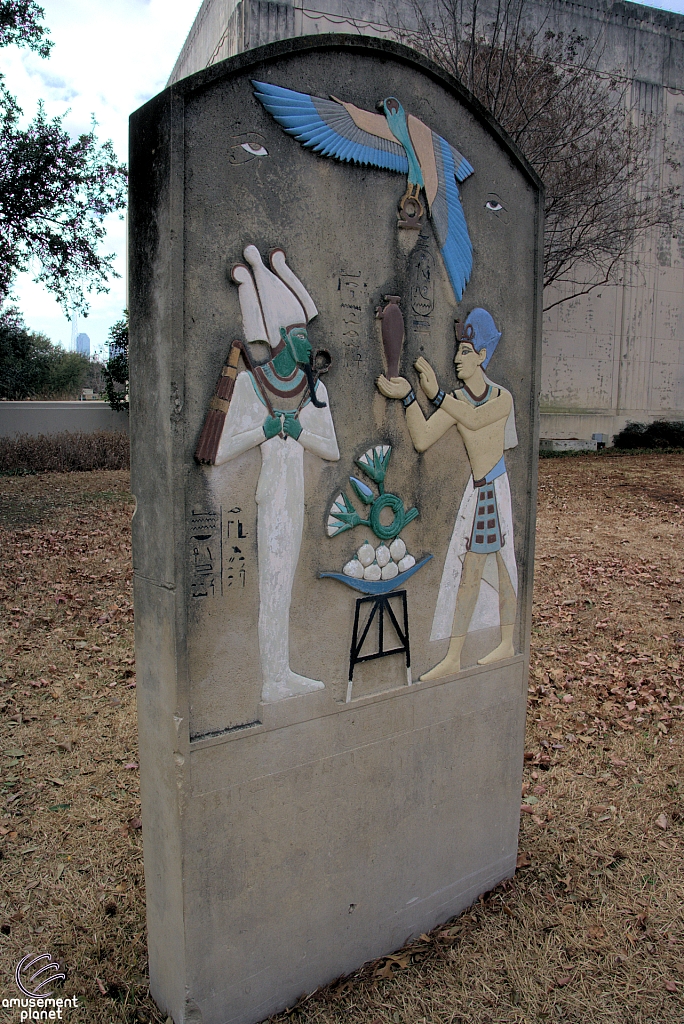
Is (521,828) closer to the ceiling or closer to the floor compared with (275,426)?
closer to the floor

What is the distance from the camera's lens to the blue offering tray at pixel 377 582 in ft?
9.23

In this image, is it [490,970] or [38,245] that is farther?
[38,245]

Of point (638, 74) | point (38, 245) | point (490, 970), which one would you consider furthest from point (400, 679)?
point (638, 74)

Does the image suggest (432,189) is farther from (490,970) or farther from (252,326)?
(490,970)

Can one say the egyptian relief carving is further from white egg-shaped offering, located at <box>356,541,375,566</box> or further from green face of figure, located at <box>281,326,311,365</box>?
white egg-shaped offering, located at <box>356,541,375,566</box>

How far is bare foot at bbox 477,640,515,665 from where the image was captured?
3412 millimetres

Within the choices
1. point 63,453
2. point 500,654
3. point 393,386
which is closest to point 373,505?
point 393,386

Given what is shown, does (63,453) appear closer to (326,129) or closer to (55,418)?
(55,418)

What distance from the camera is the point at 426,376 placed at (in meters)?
3.01

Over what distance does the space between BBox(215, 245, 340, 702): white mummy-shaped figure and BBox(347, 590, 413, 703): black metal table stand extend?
238mm

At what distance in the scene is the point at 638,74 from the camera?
20844mm

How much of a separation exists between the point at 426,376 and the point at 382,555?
745 millimetres

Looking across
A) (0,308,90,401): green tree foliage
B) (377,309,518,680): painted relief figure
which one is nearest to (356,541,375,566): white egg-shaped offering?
(377,309,518,680): painted relief figure

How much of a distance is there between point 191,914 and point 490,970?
134 centimetres
